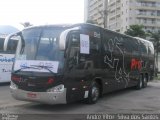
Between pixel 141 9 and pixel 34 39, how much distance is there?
3984 inches

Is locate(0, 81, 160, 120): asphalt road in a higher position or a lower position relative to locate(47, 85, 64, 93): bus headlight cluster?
lower

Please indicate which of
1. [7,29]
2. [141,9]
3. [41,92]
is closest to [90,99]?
[41,92]

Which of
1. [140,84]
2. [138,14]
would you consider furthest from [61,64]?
[138,14]

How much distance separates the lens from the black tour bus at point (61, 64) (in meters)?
11.7

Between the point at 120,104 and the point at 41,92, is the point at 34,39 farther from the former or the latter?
the point at 120,104

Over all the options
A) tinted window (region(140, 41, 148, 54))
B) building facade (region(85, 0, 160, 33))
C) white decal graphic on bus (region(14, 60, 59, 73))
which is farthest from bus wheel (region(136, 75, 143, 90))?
building facade (region(85, 0, 160, 33))

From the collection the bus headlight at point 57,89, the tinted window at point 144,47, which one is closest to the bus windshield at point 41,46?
the bus headlight at point 57,89

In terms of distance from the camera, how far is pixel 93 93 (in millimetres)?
13797

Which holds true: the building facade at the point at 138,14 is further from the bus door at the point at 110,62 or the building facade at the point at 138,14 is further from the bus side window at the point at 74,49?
the bus side window at the point at 74,49

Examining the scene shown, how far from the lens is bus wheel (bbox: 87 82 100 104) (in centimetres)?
1359

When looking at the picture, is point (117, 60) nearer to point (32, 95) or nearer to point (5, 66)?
point (32, 95)

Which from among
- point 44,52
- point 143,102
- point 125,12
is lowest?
point 143,102

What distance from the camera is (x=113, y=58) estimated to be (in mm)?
15961

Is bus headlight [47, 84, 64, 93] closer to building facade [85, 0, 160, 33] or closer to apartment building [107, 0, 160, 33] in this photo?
building facade [85, 0, 160, 33]
